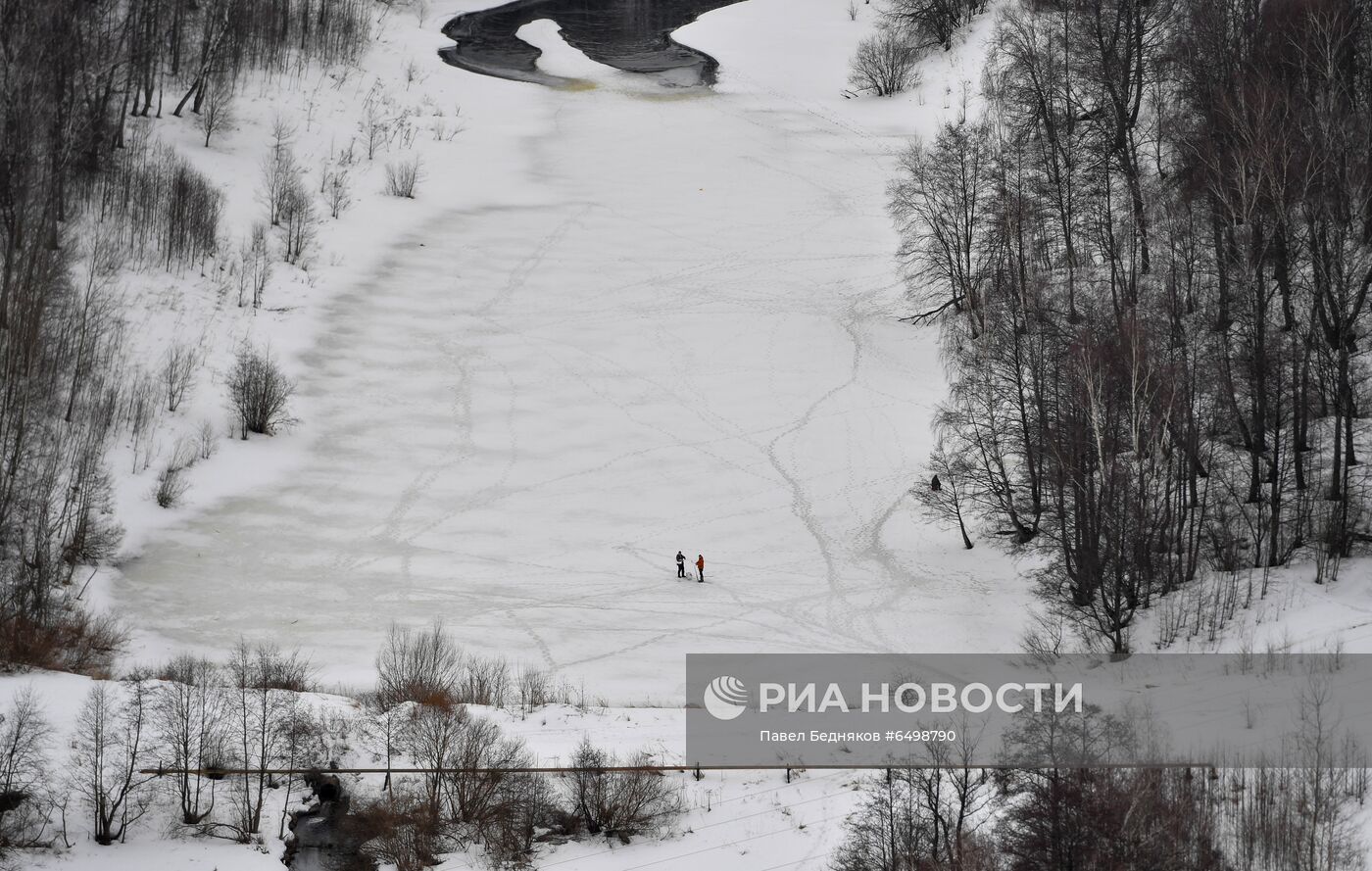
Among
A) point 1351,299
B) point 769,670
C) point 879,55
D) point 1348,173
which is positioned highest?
point 879,55

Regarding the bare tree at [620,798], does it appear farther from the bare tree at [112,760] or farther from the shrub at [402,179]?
the shrub at [402,179]

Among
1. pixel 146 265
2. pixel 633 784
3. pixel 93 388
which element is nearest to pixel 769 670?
pixel 633 784

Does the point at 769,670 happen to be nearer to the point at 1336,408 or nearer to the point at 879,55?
the point at 1336,408

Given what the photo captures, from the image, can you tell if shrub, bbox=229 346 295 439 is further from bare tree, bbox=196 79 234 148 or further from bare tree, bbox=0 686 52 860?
bare tree, bbox=196 79 234 148

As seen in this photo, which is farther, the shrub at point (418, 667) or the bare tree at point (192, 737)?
the shrub at point (418, 667)

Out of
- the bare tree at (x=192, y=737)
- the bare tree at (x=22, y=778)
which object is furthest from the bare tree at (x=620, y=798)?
the bare tree at (x=22, y=778)

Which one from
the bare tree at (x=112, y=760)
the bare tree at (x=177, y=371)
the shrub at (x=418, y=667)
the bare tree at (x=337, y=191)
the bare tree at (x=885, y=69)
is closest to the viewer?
the bare tree at (x=112, y=760)
